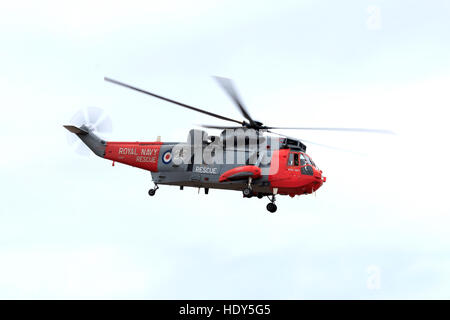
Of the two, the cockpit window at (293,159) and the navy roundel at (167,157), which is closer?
the cockpit window at (293,159)

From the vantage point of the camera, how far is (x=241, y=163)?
33.3m

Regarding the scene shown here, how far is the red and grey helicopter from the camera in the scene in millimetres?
32469

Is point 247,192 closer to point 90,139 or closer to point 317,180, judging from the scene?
point 317,180

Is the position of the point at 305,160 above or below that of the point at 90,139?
below

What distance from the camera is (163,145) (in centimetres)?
3662

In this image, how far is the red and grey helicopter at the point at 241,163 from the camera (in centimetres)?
3247

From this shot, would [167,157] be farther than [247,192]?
Yes

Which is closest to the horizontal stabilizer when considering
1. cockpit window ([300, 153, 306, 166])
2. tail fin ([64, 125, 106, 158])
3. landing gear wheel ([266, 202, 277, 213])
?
tail fin ([64, 125, 106, 158])

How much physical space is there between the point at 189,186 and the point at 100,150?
23.7 ft

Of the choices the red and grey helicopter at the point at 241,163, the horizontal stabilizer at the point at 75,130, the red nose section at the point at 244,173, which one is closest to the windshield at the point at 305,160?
the red and grey helicopter at the point at 241,163

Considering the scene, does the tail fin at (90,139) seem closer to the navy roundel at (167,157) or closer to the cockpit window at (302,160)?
the navy roundel at (167,157)

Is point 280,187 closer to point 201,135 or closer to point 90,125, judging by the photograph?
point 201,135

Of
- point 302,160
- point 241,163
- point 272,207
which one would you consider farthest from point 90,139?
point 302,160

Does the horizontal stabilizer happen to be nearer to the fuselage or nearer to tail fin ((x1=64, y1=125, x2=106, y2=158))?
tail fin ((x1=64, y1=125, x2=106, y2=158))
